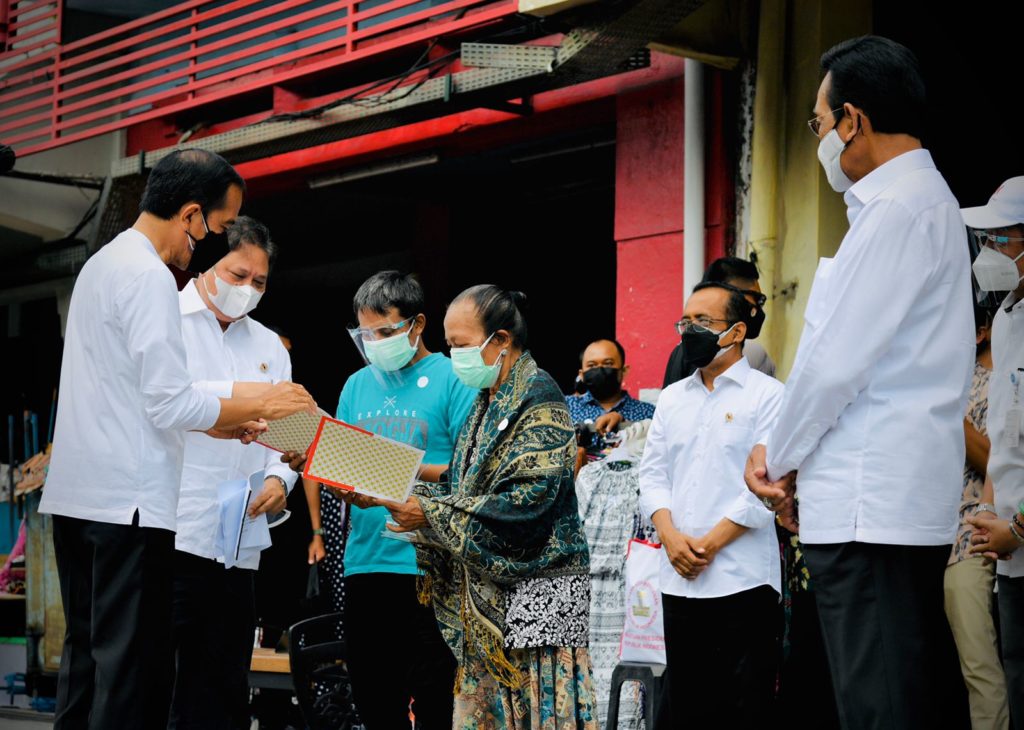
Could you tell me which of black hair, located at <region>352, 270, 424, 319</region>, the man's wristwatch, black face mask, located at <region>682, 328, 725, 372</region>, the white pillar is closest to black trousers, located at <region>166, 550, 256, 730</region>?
the man's wristwatch

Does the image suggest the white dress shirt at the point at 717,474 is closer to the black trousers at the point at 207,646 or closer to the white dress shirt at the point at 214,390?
the white dress shirt at the point at 214,390

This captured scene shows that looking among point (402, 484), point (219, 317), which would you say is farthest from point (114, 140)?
point (402, 484)

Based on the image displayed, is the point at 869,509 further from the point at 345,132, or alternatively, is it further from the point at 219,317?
the point at 345,132

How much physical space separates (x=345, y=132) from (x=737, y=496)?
5731mm

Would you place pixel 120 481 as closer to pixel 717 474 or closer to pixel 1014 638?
pixel 717 474

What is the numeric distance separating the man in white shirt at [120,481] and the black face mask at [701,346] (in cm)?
179

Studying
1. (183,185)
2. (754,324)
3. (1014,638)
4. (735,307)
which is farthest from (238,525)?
(1014,638)

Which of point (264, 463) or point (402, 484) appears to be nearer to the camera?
point (402, 484)

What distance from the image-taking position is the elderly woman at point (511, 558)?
14.3 feet

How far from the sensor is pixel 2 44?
1195cm

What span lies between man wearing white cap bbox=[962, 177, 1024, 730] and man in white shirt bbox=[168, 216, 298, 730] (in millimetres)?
2580

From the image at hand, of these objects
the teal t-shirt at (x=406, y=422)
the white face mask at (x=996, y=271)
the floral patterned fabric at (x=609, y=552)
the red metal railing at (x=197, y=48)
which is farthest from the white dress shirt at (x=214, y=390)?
the red metal railing at (x=197, y=48)

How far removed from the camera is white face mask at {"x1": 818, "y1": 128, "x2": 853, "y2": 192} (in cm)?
318

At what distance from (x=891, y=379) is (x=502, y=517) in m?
1.70
